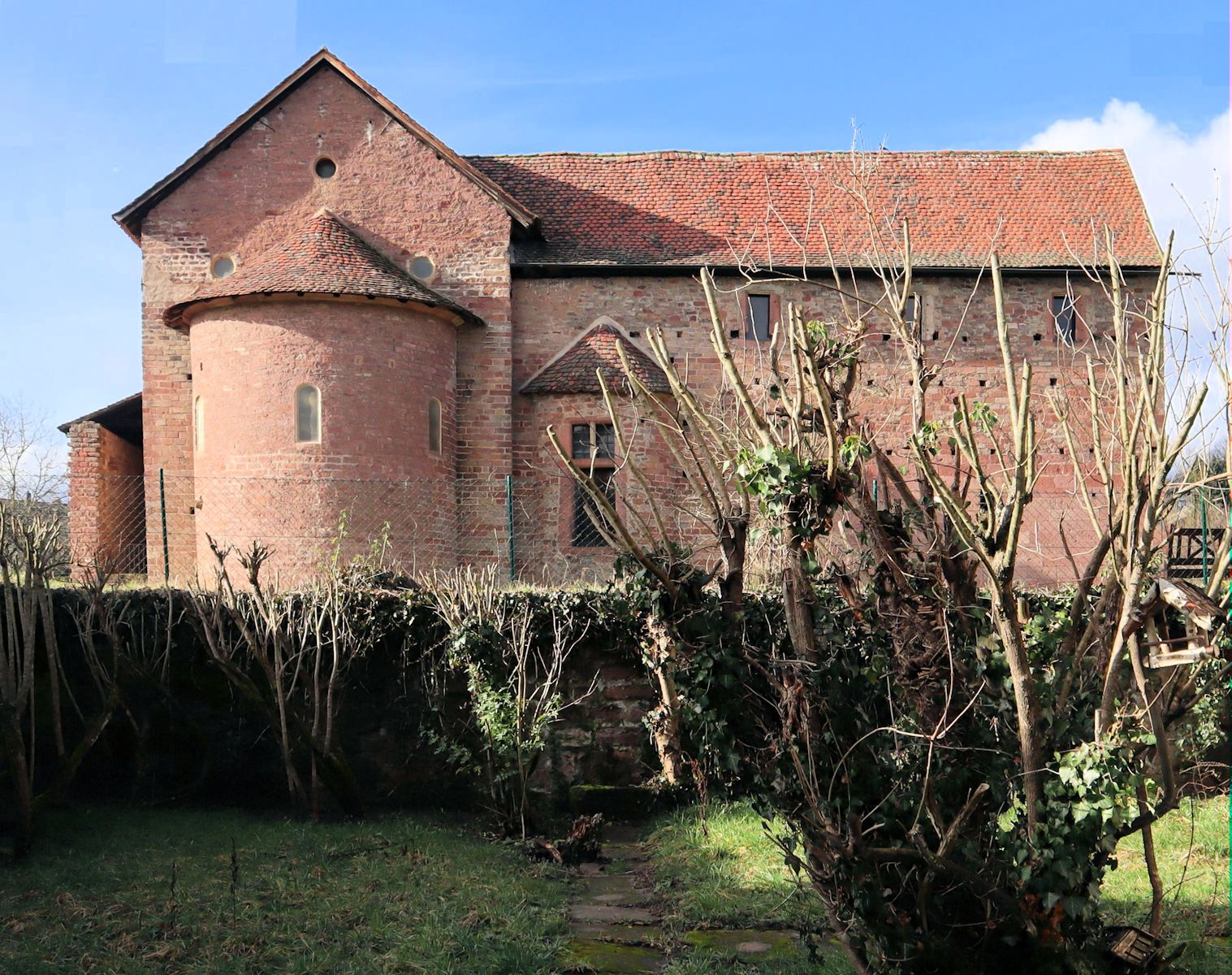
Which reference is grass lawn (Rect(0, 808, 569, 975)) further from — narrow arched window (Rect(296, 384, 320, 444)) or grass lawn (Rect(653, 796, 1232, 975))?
narrow arched window (Rect(296, 384, 320, 444))

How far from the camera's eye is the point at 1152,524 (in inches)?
190

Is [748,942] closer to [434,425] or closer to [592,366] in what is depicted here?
[434,425]

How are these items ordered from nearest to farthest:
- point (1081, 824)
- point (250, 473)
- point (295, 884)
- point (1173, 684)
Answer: point (1081, 824) < point (1173, 684) < point (295, 884) < point (250, 473)

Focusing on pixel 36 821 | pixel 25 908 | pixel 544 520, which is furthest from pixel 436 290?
pixel 25 908

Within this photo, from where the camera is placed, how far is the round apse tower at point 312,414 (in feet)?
58.7

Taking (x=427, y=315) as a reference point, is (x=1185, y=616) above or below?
below

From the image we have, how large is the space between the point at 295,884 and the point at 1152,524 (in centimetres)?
574

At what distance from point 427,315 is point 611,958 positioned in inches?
560

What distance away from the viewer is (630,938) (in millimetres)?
6969

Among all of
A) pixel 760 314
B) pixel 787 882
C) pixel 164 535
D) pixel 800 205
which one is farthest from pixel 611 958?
pixel 800 205

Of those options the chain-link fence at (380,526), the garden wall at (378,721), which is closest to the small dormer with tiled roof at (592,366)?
the chain-link fence at (380,526)

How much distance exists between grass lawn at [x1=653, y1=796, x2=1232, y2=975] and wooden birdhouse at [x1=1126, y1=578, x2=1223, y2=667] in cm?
148

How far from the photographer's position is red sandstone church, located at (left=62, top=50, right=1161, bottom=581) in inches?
717

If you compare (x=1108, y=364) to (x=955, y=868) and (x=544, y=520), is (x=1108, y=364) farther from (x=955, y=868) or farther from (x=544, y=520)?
(x=544, y=520)
